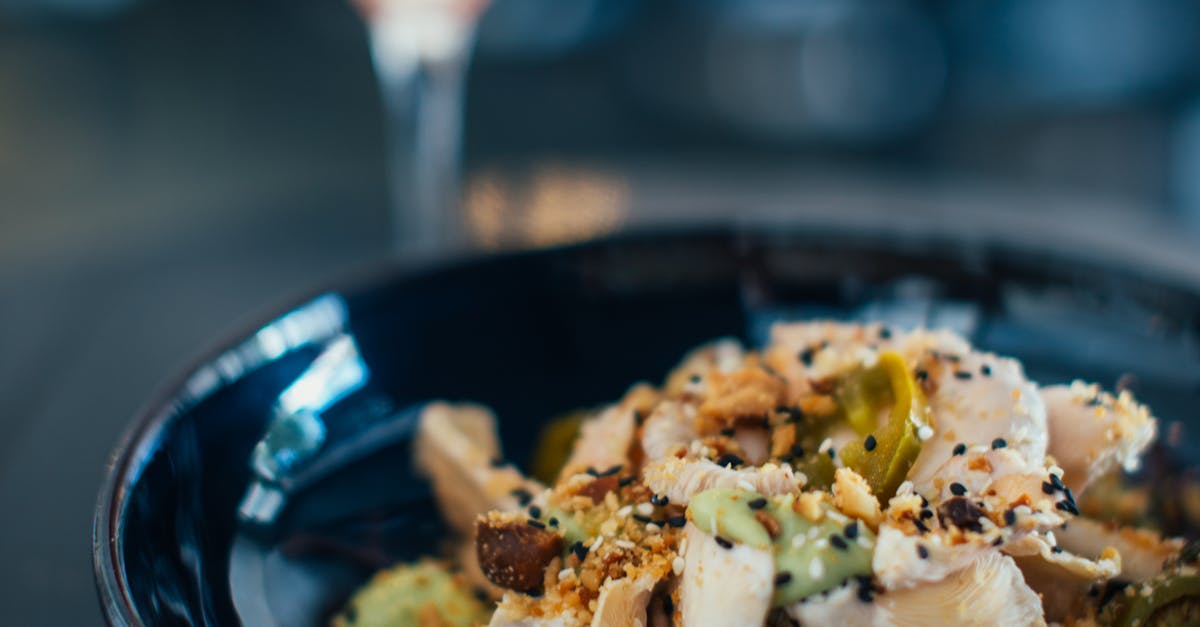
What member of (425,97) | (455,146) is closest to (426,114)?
(425,97)

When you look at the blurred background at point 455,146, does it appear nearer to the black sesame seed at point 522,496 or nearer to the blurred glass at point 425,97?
the blurred glass at point 425,97

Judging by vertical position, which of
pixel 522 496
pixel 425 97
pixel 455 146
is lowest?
pixel 522 496

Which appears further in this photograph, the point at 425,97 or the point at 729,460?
the point at 425,97

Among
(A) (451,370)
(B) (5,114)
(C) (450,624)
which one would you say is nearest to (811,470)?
(C) (450,624)

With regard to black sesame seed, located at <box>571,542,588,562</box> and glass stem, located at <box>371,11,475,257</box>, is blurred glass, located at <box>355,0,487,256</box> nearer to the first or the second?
glass stem, located at <box>371,11,475,257</box>

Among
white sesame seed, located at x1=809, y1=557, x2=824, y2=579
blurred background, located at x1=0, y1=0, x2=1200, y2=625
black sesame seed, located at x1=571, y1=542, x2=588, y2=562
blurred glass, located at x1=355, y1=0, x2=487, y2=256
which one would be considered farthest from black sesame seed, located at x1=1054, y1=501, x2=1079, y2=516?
blurred glass, located at x1=355, y1=0, x2=487, y2=256

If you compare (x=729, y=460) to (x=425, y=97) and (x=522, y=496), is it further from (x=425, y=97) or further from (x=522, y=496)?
(x=425, y=97)
